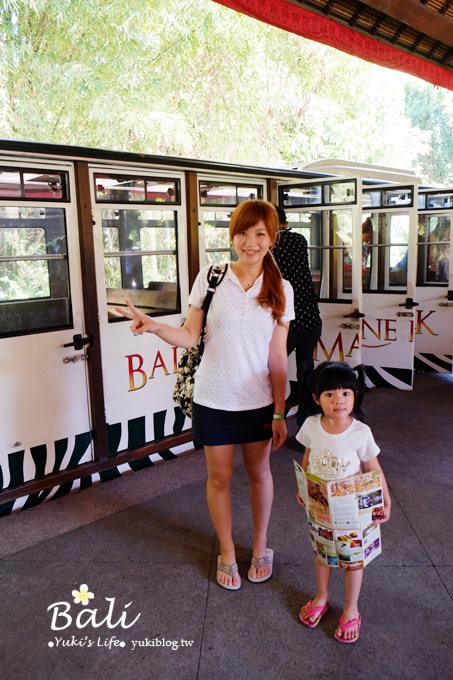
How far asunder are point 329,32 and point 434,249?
15.5ft

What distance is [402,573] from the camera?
262cm

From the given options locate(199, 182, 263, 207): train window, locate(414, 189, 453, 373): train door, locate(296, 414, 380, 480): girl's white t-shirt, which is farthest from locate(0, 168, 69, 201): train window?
locate(414, 189, 453, 373): train door

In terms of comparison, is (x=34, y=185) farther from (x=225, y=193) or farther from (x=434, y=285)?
(x=434, y=285)

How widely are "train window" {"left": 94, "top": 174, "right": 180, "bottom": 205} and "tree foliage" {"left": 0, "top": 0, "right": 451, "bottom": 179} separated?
490 centimetres

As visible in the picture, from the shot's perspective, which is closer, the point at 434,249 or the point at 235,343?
the point at 235,343

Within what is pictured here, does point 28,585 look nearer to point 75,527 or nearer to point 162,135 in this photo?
point 75,527

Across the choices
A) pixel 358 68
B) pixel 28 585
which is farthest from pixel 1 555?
pixel 358 68

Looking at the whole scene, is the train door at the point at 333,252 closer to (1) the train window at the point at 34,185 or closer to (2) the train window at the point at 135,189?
(2) the train window at the point at 135,189

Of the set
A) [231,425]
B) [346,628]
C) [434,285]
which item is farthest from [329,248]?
[346,628]

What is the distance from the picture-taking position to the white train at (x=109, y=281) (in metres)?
3.28

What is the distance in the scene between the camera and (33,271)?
A: 11.1 feet

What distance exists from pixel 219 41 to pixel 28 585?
904 cm

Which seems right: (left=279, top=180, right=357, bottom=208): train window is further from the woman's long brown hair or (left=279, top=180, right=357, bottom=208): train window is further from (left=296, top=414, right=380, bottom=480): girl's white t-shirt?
(left=296, top=414, right=380, bottom=480): girl's white t-shirt

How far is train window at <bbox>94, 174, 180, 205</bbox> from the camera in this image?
11.8 ft
